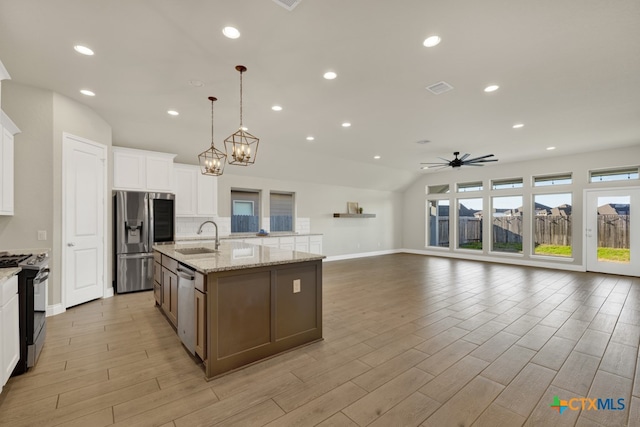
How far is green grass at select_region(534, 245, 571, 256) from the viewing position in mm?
7285

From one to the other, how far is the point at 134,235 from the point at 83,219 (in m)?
0.85

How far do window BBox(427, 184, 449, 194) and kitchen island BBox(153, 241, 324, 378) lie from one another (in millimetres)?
8184

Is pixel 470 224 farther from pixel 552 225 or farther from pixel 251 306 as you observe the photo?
pixel 251 306

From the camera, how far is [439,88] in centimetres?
349

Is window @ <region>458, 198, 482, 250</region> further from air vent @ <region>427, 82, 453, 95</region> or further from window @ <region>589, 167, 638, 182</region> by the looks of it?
air vent @ <region>427, 82, 453, 95</region>

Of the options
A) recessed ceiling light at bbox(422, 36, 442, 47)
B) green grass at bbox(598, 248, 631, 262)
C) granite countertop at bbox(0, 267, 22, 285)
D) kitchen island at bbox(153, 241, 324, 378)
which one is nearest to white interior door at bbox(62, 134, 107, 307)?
granite countertop at bbox(0, 267, 22, 285)

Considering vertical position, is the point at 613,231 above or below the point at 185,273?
above

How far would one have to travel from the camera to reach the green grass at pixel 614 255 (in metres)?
6.38

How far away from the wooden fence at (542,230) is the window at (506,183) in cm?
93

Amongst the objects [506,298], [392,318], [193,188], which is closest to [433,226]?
[506,298]

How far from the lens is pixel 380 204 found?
10281 mm

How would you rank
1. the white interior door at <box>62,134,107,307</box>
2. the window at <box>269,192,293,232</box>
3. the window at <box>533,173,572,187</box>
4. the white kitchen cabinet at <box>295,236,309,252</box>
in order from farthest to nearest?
the window at <box>269,192,293,232</box>
the white kitchen cabinet at <box>295,236,309,252</box>
the window at <box>533,173,572,187</box>
the white interior door at <box>62,134,107,307</box>

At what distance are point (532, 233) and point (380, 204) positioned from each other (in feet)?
15.1

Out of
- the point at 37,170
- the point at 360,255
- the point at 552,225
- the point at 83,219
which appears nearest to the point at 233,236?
the point at 83,219
